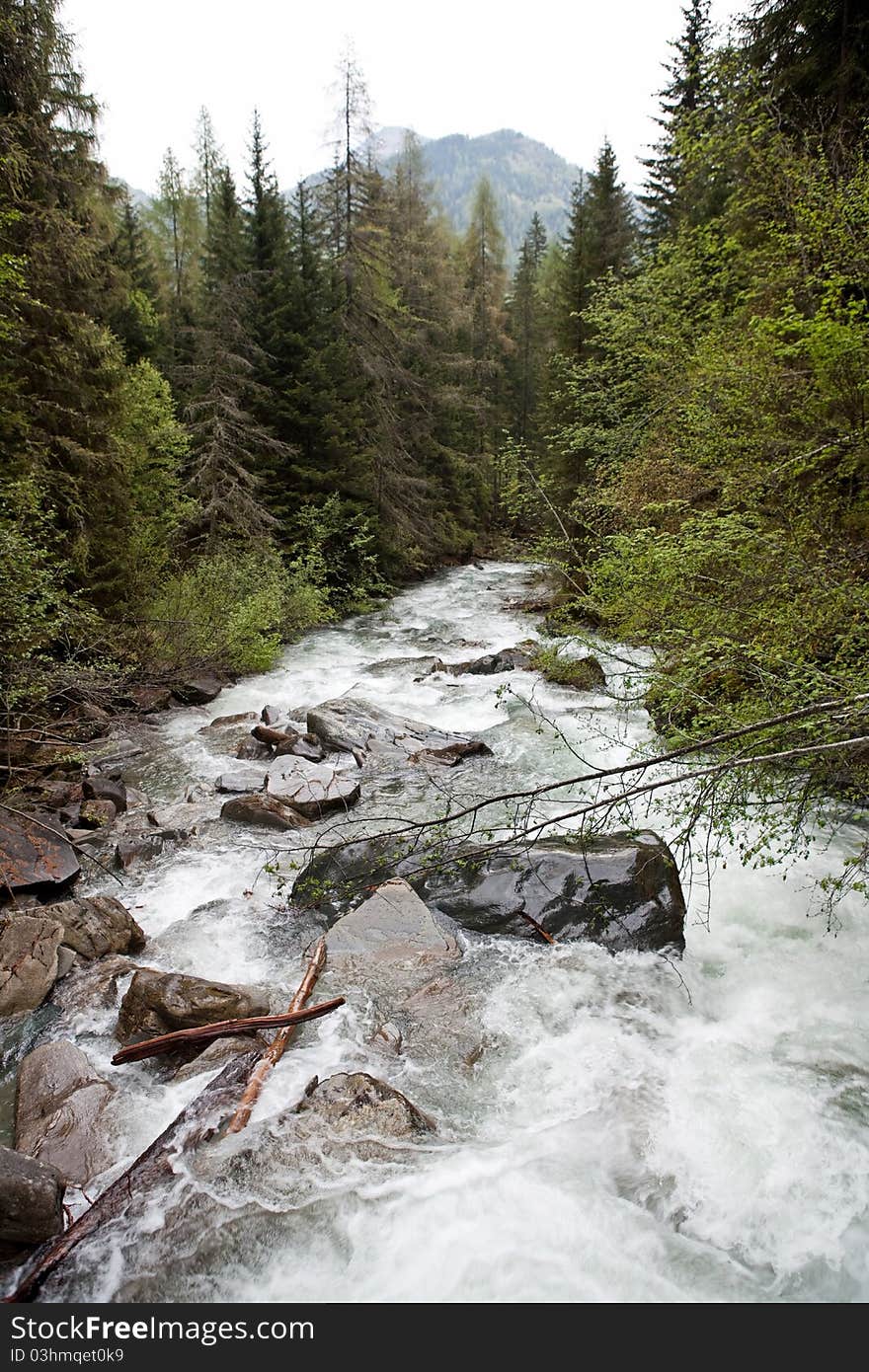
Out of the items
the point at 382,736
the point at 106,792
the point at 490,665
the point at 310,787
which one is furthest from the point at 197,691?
the point at 490,665

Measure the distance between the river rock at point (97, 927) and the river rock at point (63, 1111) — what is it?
940mm

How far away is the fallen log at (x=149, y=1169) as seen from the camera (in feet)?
9.42

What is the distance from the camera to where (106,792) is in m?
7.73

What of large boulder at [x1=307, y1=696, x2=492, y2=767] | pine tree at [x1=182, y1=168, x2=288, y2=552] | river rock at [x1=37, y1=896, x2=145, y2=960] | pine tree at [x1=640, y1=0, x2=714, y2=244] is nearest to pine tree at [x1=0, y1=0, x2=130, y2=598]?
large boulder at [x1=307, y1=696, x2=492, y2=767]

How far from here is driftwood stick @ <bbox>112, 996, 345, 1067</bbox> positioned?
13.1ft

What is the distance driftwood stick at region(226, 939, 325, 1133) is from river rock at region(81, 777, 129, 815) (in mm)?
3778

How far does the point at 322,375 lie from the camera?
735 inches

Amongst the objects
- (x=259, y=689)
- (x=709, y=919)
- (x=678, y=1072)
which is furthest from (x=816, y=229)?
(x=259, y=689)

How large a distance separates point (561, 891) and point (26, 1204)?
389cm

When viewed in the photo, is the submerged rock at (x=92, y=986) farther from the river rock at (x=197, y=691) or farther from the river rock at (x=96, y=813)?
the river rock at (x=197, y=691)

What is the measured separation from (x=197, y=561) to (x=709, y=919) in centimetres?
1275

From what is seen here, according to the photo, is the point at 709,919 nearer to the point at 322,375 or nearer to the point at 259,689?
the point at 259,689

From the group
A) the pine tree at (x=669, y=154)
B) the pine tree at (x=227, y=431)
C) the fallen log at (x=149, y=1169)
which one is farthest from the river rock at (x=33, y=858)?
the pine tree at (x=669, y=154)

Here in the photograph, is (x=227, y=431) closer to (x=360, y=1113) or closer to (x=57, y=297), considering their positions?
(x=57, y=297)
